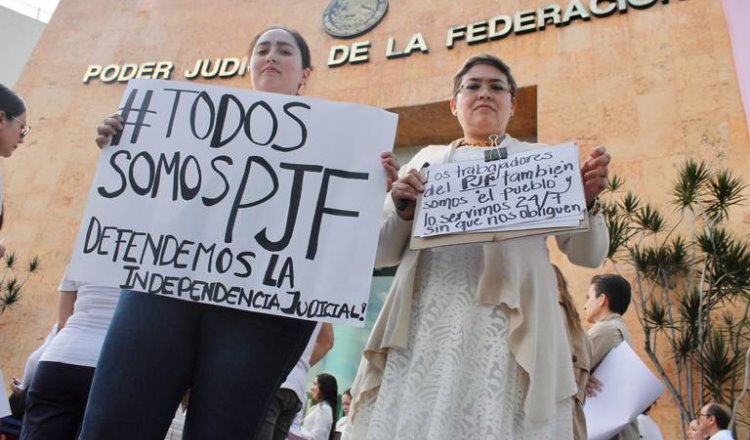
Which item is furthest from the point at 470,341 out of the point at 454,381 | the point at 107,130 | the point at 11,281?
the point at 11,281

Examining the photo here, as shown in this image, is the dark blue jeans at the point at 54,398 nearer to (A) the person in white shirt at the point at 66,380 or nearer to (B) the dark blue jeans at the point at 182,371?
(A) the person in white shirt at the point at 66,380

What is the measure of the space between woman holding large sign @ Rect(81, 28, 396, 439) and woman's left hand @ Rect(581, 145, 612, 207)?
83 centimetres

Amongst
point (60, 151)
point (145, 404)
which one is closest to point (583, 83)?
point (145, 404)

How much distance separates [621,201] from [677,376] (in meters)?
1.70

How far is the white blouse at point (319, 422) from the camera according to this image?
14.1ft

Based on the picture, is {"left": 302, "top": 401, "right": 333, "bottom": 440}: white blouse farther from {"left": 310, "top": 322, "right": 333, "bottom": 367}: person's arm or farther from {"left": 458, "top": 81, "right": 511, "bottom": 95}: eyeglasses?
{"left": 458, "top": 81, "right": 511, "bottom": 95}: eyeglasses

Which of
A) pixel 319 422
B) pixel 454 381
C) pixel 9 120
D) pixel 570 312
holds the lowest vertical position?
pixel 319 422

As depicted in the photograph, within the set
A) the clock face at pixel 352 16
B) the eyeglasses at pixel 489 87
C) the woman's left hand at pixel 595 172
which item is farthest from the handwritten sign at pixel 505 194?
the clock face at pixel 352 16

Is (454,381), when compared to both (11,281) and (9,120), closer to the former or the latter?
(9,120)

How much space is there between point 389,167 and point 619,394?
1654 mm

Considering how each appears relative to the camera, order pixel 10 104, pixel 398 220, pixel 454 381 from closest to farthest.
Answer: pixel 454 381
pixel 398 220
pixel 10 104

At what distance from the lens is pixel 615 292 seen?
2.91 m

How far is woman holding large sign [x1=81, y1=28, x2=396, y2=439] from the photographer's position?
3.81ft

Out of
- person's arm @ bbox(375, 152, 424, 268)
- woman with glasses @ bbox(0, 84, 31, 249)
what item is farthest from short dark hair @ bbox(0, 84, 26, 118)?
person's arm @ bbox(375, 152, 424, 268)
